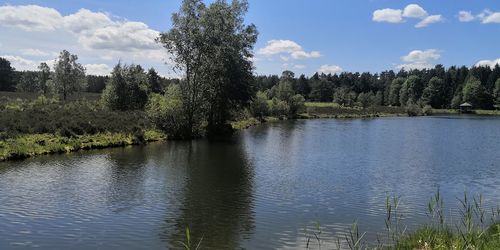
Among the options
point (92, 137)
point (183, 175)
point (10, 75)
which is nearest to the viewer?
point (183, 175)

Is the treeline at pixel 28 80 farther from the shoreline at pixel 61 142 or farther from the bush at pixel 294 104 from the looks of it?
the shoreline at pixel 61 142

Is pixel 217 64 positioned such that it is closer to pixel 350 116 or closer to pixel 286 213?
pixel 286 213

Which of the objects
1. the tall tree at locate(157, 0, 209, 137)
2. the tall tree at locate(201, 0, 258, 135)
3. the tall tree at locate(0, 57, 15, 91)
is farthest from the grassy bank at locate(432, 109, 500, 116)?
the tall tree at locate(0, 57, 15, 91)

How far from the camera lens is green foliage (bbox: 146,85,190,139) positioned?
49188 millimetres

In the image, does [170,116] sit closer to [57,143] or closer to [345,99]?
[57,143]

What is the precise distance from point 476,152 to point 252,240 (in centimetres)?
3422

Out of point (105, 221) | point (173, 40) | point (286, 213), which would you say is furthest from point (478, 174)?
point (173, 40)

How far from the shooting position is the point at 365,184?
24.8 metres

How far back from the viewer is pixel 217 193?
2167 cm

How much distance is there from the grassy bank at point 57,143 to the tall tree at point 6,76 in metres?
112

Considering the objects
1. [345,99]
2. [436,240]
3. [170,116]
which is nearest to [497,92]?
[345,99]

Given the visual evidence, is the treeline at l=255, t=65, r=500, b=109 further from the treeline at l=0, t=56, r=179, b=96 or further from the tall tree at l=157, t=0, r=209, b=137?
the tall tree at l=157, t=0, r=209, b=137

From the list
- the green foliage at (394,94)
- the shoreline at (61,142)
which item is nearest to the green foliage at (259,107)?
the shoreline at (61,142)

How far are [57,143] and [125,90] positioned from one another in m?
32.6
